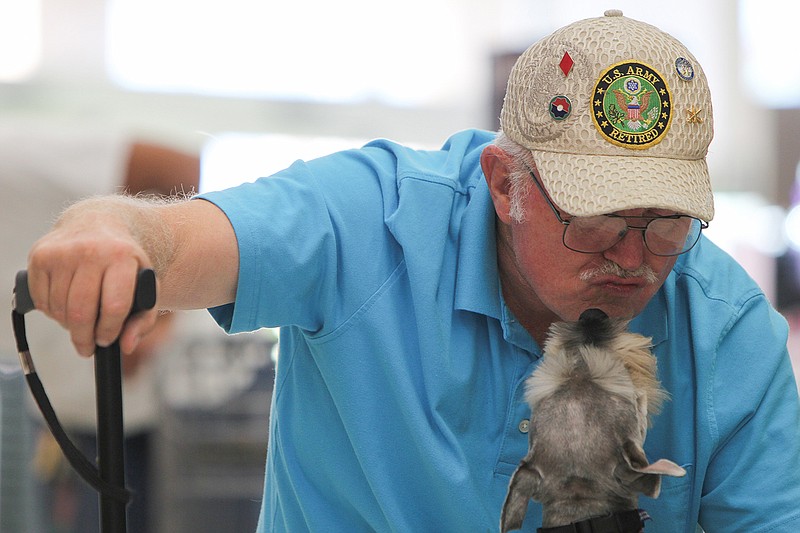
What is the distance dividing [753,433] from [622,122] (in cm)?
46

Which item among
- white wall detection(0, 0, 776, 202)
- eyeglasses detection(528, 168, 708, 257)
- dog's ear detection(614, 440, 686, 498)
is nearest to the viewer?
dog's ear detection(614, 440, 686, 498)

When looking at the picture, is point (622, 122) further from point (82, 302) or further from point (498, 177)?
point (82, 302)

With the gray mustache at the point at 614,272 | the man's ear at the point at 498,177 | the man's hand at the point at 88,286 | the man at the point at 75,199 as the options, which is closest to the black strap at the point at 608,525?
the gray mustache at the point at 614,272

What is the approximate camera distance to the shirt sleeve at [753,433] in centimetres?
127

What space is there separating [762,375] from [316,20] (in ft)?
12.8

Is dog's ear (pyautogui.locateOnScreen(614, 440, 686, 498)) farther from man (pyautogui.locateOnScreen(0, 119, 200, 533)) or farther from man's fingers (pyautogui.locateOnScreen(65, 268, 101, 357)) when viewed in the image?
man (pyautogui.locateOnScreen(0, 119, 200, 533))

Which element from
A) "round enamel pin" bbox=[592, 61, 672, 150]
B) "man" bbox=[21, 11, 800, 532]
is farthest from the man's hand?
"round enamel pin" bbox=[592, 61, 672, 150]

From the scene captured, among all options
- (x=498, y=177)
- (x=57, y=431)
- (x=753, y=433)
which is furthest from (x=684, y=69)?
(x=57, y=431)

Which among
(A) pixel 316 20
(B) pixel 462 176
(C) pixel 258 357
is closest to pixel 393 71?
(A) pixel 316 20

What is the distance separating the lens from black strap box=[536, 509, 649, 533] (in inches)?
42.3

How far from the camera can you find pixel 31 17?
4.48m

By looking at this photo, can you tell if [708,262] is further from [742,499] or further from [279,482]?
[279,482]

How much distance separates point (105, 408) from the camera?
0.90m

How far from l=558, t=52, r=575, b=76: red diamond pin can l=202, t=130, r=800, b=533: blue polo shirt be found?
268 millimetres
